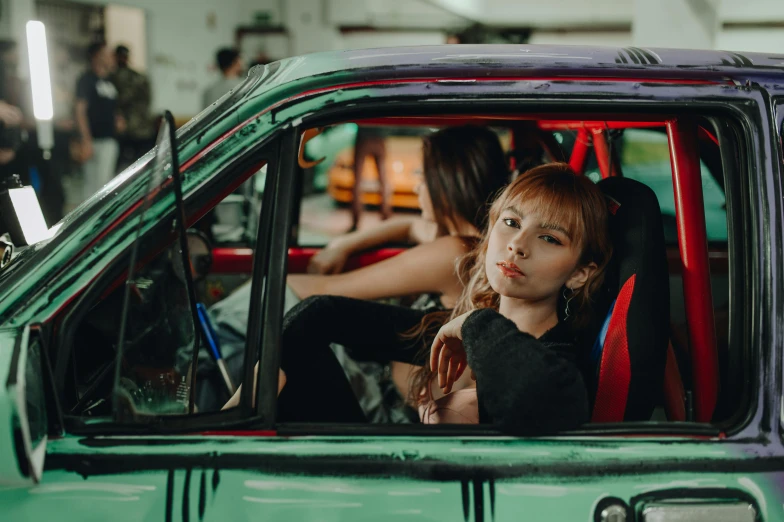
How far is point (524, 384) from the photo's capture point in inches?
43.4

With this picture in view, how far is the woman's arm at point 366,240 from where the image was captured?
2.95 meters

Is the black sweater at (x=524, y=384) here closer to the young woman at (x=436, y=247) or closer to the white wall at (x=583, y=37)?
the young woman at (x=436, y=247)

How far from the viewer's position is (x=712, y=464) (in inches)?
43.1

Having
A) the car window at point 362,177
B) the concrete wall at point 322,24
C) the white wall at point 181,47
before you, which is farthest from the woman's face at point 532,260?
the white wall at point 181,47

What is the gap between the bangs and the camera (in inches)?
54.7

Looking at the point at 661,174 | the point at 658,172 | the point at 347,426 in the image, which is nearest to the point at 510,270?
the point at 347,426

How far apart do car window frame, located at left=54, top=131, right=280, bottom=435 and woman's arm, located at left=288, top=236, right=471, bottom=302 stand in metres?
1.13

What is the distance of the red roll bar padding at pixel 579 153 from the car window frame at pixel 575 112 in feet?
3.76

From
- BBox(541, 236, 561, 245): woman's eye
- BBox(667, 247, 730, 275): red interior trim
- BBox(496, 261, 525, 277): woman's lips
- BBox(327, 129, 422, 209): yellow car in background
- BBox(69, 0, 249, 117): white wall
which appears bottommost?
BBox(496, 261, 525, 277): woman's lips

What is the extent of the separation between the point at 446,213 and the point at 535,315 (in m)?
0.92

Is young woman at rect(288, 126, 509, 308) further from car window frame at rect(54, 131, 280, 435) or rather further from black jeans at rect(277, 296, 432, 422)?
car window frame at rect(54, 131, 280, 435)

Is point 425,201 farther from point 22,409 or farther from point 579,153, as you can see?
point 22,409

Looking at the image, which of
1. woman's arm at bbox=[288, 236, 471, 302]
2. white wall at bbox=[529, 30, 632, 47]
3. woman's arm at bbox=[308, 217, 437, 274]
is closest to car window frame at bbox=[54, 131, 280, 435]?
woman's arm at bbox=[288, 236, 471, 302]

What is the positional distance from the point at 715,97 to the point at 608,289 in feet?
1.43
